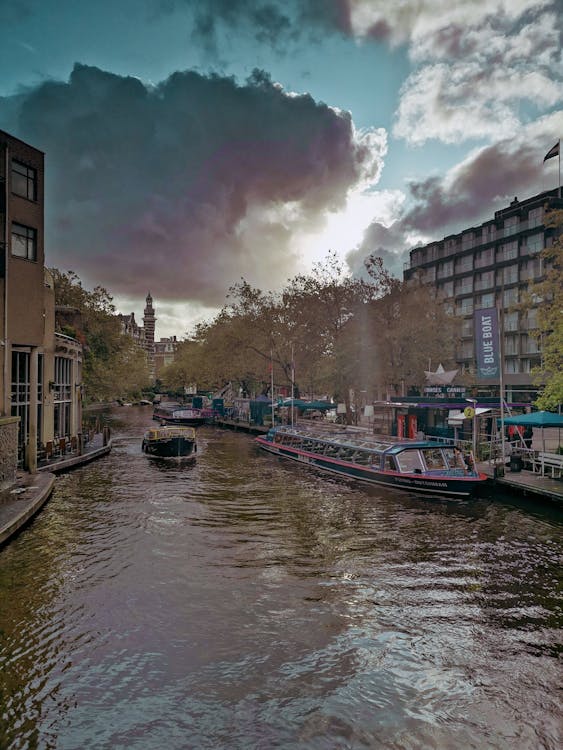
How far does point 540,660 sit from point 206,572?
8.57 metres

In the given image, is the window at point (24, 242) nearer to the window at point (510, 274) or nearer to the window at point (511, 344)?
the window at point (511, 344)

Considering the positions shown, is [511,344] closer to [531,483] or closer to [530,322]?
[530,322]

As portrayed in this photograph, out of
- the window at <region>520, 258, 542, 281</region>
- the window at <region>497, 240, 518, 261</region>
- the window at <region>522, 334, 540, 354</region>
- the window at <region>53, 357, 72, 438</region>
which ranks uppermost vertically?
the window at <region>497, 240, 518, 261</region>

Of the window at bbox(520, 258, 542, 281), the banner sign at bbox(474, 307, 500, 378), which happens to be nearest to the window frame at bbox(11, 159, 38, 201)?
the banner sign at bbox(474, 307, 500, 378)

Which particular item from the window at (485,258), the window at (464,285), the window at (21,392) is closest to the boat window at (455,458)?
the window at (21,392)

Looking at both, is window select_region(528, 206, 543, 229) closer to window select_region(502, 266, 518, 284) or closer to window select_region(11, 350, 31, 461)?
window select_region(502, 266, 518, 284)

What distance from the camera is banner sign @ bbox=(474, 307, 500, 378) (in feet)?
88.0

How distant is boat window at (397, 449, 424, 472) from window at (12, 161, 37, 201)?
79.1ft

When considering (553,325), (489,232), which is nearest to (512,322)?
(489,232)

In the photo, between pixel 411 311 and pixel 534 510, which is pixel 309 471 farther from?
pixel 411 311

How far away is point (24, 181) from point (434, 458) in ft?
85.3

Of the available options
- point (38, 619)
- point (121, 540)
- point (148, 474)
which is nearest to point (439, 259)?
point (148, 474)

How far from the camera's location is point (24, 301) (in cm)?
2552

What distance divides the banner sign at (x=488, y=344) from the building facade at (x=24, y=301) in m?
23.5
